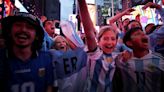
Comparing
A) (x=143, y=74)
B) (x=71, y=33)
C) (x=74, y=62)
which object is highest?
(x=71, y=33)

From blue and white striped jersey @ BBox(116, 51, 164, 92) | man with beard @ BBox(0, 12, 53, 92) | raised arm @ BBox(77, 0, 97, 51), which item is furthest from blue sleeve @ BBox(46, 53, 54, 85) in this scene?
blue and white striped jersey @ BBox(116, 51, 164, 92)

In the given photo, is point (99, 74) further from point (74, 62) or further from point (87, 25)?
point (87, 25)

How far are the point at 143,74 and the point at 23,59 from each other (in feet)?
3.78

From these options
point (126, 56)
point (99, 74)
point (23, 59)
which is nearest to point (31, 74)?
point (23, 59)

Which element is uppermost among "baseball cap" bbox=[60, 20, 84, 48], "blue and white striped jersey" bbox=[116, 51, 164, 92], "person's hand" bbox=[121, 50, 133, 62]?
"baseball cap" bbox=[60, 20, 84, 48]

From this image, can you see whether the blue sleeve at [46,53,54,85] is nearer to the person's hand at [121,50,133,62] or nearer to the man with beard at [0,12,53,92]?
the man with beard at [0,12,53,92]

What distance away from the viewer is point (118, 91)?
3.55 metres

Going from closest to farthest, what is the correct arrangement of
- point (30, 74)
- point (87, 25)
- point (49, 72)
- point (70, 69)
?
point (30, 74), point (49, 72), point (70, 69), point (87, 25)

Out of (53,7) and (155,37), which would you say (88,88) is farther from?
(53,7)

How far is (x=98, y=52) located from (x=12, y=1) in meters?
5.66

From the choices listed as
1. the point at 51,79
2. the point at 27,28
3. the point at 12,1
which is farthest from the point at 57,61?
the point at 12,1

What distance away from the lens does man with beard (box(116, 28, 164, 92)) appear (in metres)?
3.47

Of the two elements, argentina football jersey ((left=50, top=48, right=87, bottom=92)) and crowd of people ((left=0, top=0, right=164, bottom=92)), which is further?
argentina football jersey ((left=50, top=48, right=87, bottom=92))

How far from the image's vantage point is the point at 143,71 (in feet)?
11.5
